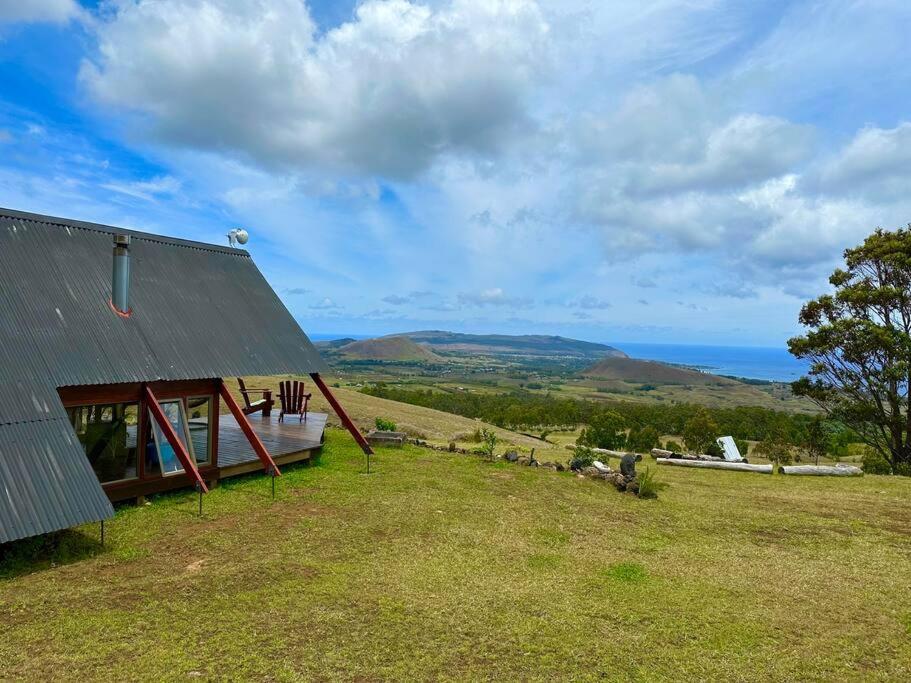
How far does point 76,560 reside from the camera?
327 inches

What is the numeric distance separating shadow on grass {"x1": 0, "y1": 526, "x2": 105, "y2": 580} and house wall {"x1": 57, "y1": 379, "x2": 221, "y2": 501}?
1800 millimetres

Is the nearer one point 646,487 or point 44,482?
point 44,482

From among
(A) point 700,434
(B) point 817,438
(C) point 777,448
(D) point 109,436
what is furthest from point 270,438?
(C) point 777,448

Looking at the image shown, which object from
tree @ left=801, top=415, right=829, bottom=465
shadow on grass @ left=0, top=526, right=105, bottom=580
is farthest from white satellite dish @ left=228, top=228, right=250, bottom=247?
tree @ left=801, top=415, right=829, bottom=465

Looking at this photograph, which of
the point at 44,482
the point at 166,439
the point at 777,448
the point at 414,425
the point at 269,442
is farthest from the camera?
the point at 777,448

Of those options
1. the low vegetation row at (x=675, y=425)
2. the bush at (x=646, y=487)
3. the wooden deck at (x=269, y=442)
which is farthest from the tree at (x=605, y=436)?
the wooden deck at (x=269, y=442)

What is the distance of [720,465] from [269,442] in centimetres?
1536

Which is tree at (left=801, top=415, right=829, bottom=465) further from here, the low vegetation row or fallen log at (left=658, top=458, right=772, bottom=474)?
fallen log at (left=658, top=458, right=772, bottom=474)

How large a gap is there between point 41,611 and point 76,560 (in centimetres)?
176

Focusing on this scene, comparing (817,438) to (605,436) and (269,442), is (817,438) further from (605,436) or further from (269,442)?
(269,442)

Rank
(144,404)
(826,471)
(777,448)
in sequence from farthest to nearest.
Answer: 1. (777,448)
2. (826,471)
3. (144,404)

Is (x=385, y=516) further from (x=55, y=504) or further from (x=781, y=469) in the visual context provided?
(x=781, y=469)

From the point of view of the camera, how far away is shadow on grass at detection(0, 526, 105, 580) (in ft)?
25.8

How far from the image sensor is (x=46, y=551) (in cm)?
844
